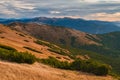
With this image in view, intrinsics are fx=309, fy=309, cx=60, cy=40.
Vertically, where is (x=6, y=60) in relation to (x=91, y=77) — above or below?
above

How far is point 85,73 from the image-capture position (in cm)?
5831

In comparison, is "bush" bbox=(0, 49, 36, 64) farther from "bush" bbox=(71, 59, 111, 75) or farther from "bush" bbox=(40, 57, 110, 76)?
"bush" bbox=(71, 59, 111, 75)

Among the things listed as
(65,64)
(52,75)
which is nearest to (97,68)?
(65,64)

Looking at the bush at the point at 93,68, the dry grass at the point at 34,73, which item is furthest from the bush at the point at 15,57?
the bush at the point at 93,68

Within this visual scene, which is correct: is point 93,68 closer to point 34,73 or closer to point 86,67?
point 86,67

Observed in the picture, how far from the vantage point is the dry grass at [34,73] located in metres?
45.3

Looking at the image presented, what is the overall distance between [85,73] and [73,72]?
2.71 meters

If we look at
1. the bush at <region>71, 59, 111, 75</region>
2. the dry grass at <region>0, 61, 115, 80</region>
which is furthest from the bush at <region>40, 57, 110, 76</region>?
the dry grass at <region>0, 61, 115, 80</region>

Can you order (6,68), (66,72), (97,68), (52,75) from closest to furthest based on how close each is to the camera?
(6,68)
(52,75)
(66,72)
(97,68)

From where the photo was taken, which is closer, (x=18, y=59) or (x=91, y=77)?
(x=18, y=59)

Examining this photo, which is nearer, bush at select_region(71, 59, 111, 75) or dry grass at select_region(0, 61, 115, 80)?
dry grass at select_region(0, 61, 115, 80)

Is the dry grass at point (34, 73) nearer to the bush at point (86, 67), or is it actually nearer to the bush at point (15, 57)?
the bush at point (15, 57)

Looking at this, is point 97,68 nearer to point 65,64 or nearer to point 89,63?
point 89,63

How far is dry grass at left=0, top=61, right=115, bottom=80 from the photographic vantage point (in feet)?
149
